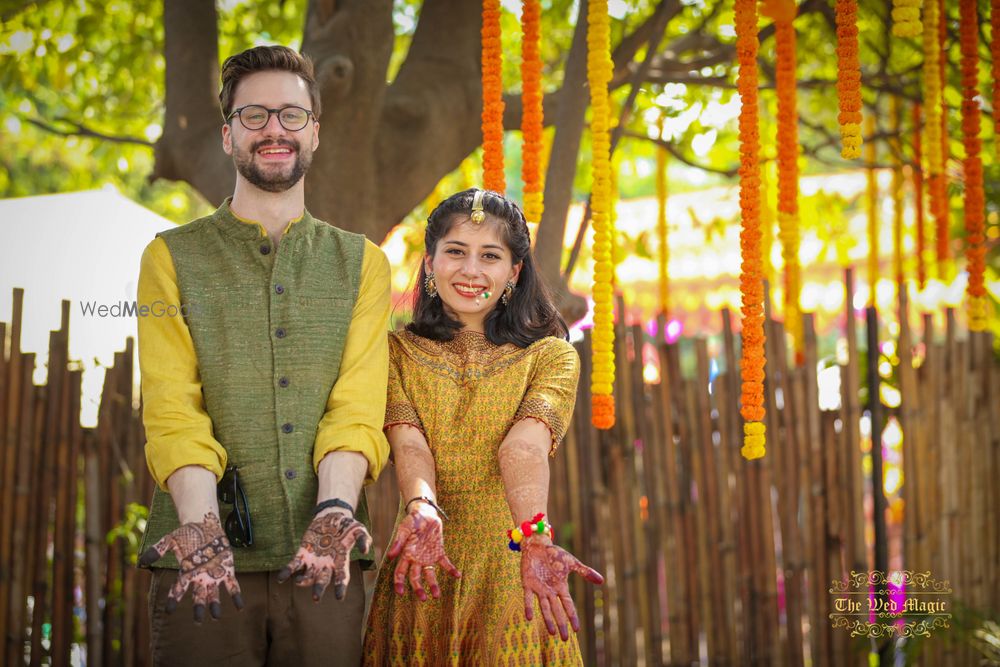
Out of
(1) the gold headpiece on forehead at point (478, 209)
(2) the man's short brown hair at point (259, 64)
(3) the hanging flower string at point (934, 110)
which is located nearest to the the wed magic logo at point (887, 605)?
(3) the hanging flower string at point (934, 110)

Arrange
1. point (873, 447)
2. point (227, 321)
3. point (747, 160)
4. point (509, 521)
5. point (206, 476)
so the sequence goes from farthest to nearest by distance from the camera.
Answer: point (873, 447), point (747, 160), point (509, 521), point (227, 321), point (206, 476)

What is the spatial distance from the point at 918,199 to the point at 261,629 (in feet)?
10.1

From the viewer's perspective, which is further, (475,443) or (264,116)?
(475,443)

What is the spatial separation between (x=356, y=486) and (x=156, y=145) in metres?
2.15

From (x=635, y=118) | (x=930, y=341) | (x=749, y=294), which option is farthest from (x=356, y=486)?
(x=635, y=118)

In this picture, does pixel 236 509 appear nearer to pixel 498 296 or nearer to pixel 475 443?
pixel 475 443

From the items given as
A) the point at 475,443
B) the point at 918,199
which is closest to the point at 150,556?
the point at 475,443

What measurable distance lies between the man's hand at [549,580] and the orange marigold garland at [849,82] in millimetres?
1318

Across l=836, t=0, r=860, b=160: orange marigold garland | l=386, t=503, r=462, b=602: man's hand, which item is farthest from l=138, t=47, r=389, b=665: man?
l=836, t=0, r=860, b=160: orange marigold garland

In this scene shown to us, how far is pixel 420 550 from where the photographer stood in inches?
71.0

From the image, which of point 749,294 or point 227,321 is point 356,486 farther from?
point 749,294

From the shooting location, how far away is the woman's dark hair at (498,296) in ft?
6.98

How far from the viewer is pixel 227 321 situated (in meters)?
1.92

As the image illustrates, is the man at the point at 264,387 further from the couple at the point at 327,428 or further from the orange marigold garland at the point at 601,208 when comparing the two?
the orange marigold garland at the point at 601,208
